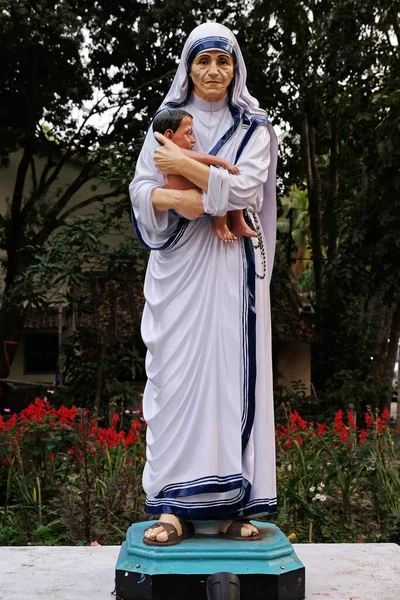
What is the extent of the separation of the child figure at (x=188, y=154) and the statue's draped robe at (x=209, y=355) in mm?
52

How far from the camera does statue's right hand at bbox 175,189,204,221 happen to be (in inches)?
152

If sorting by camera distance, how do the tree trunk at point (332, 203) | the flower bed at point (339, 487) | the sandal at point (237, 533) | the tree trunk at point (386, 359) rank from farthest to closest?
the tree trunk at point (332, 203) < the tree trunk at point (386, 359) < the flower bed at point (339, 487) < the sandal at point (237, 533)

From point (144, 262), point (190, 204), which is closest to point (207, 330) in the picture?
point (190, 204)

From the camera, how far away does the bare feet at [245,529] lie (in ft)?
12.7

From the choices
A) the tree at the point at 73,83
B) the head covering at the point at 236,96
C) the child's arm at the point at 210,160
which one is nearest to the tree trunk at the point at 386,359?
the tree at the point at 73,83

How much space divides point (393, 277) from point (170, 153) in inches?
284

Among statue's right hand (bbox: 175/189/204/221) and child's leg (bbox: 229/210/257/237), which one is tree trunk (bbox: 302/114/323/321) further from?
statue's right hand (bbox: 175/189/204/221)

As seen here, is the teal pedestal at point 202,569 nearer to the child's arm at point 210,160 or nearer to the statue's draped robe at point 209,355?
the statue's draped robe at point 209,355

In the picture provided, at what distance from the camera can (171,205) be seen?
12.8 ft

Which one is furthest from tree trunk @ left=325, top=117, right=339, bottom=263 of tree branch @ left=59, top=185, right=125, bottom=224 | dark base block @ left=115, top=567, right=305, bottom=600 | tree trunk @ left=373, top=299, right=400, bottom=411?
dark base block @ left=115, top=567, right=305, bottom=600

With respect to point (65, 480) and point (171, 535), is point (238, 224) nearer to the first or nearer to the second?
point (171, 535)

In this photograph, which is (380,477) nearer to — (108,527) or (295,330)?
(108,527)

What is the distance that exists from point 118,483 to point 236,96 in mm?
3189

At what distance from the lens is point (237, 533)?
388cm
